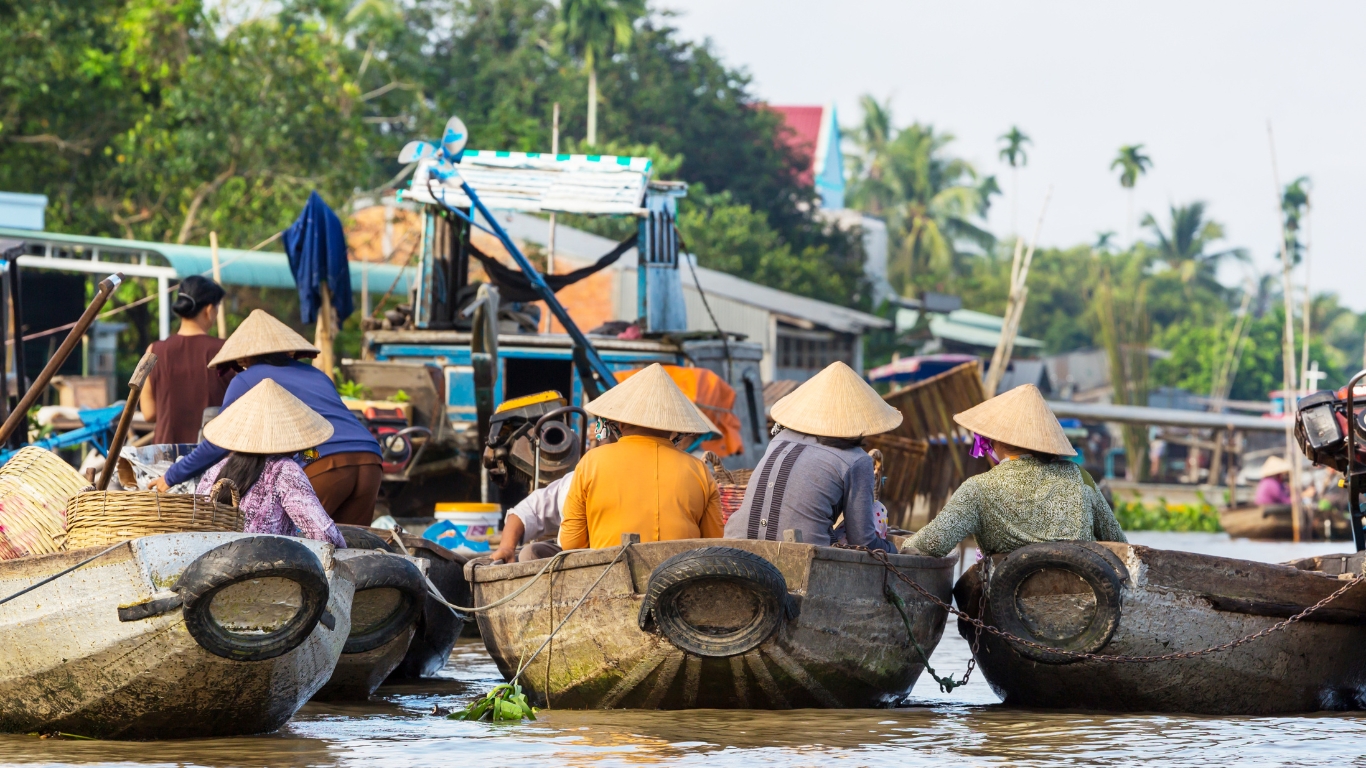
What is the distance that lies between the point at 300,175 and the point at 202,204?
151 cm

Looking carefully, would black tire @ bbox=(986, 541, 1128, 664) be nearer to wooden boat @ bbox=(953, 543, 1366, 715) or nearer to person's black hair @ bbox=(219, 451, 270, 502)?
wooden boat @ bbox=(953, 543, 1366, 715)

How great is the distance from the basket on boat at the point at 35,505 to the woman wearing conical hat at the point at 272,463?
1.78 feet

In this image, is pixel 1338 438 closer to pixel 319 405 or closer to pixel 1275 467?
pixel 319 405

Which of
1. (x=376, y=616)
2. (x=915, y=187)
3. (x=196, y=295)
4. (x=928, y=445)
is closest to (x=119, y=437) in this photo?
(x=376, y=616)

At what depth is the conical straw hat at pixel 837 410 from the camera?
686 cm

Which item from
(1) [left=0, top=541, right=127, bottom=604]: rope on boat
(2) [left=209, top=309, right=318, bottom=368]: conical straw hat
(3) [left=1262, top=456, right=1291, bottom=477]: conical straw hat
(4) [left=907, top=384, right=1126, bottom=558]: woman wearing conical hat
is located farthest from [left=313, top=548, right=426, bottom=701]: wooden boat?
(3) [left=1262, top=456, right=1291, bottom=477]: conical straw hat

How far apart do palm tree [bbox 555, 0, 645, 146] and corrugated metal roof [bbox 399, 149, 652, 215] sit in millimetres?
23665

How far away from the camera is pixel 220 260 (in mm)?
18688

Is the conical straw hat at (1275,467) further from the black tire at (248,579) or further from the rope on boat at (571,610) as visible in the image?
the black tire at (248,579)

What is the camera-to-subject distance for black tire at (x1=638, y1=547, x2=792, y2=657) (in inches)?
241

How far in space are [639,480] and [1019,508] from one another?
1.57 meters

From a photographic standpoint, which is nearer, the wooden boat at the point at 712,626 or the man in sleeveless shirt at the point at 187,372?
the wooden boat at the point at 712,626

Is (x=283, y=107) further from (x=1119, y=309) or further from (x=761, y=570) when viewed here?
(x=1119, y=309)

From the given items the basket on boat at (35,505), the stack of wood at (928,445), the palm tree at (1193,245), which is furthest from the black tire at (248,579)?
the palm tree at (1193,245)
